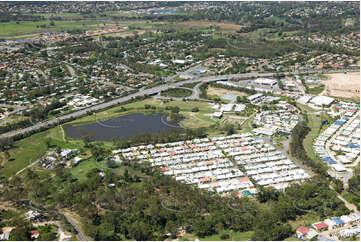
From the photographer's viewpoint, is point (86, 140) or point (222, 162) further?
point (86, 140)

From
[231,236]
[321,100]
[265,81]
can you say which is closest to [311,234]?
[231,236]

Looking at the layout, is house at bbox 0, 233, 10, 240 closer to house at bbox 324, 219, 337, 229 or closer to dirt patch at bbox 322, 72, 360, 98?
house at bbox 324, 219, 337, 229

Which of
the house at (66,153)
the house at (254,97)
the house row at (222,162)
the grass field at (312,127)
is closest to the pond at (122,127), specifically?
the house at (66,153)

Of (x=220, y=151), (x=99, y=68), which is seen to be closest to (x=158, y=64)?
(x=99, y=68)

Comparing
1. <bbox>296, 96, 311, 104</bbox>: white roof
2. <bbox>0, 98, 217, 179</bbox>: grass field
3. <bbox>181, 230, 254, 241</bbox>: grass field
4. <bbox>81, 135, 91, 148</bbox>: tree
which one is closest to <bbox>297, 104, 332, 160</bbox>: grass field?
<bbox>296, 96, 311, 104</bbox>: white roof

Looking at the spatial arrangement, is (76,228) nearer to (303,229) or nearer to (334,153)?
(303,229)
